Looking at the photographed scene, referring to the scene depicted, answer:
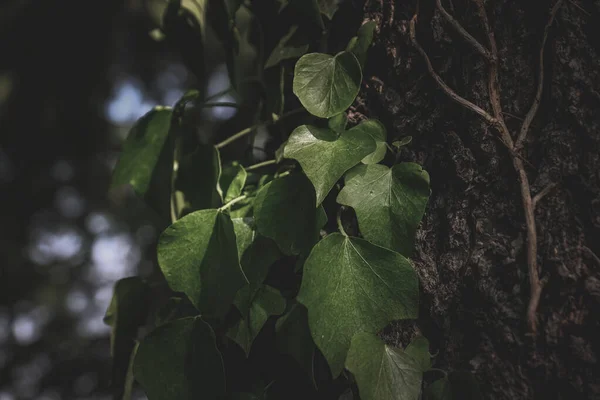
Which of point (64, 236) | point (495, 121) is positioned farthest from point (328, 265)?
point (64, 236)

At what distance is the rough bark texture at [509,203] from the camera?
402 mm

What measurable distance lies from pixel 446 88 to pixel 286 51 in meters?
0.24

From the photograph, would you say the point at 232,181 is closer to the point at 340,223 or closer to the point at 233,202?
the point at 233,202

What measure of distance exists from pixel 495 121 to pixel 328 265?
217 mm

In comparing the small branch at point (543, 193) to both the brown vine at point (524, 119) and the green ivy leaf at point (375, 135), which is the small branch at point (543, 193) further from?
the green ivy leaf at point (375, 135)

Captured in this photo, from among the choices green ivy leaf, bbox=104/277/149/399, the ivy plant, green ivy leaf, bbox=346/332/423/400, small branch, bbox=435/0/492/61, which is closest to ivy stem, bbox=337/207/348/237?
the ivy plant

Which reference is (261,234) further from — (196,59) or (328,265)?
(196,59)

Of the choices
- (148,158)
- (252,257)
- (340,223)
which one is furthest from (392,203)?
(148,158)

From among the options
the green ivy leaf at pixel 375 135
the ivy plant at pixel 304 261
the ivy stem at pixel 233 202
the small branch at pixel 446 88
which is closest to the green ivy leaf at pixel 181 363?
the ivy plant at pixel 304 261

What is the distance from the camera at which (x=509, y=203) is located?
442 mm

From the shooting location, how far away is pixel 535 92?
0.46 metres

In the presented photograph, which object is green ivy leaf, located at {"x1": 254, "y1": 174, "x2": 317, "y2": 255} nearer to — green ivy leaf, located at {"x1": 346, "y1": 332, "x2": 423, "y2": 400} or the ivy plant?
the ivy plant

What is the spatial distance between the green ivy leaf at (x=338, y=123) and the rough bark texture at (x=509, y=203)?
58 mm

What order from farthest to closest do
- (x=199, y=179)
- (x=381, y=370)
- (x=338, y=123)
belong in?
(x=199, y=179) < (x=338, y=123) < (x=381, y=370)
